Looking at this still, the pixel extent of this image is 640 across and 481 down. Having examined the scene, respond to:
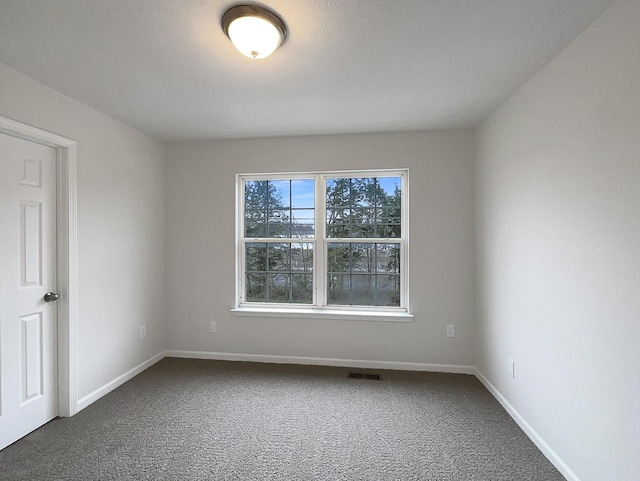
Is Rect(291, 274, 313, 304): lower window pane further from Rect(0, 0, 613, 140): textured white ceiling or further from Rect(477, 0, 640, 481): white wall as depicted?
Rect(477, 0, 640, 481): white wall

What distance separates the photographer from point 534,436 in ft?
6.40

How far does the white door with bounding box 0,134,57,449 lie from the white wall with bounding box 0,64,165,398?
0.59ft

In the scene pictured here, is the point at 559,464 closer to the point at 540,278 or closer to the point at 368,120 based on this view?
the point at 540,278

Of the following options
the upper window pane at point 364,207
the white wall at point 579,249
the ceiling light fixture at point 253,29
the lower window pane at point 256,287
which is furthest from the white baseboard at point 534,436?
the ceiling light fixture at point 253,29

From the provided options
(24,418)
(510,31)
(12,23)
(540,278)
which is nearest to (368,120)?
(510,31)

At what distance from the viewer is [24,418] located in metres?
2.02

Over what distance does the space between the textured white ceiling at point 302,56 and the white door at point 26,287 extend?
24.1 inches

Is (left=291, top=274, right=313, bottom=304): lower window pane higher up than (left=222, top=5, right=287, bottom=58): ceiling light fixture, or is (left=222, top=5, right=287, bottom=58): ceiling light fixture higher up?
(left=222, top=5, right=287, bottom=58): ceiling light fixture

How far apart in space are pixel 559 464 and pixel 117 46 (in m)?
3.49

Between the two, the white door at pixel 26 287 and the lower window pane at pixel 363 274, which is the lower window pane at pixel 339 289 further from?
the white door at pixel 26 287

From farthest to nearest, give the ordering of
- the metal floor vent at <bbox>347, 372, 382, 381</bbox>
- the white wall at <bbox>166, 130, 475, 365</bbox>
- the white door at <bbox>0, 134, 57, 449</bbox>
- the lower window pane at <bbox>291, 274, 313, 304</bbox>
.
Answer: the lower window pane at <bbox>291, 274, 313, 304</bbox>
the white wall at <bbox>166, 130, 475, 365</bbox>
the metal floor vent at <bbox>347, 372, 382, 381</bbox>
the white door at <bbox>0, 134, 57, 449</bbox>

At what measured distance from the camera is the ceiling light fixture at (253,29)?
4.48ft

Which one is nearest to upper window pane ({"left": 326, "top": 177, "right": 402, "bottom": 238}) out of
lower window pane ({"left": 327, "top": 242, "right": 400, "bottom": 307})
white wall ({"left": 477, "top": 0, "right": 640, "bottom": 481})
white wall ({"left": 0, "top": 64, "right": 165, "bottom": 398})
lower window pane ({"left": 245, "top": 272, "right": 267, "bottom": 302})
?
lower window pane ({"left": 327, "top": 242, "right": 400, "bottom": 307})

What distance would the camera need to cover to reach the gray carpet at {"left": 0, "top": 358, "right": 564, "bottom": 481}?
5.61ft
